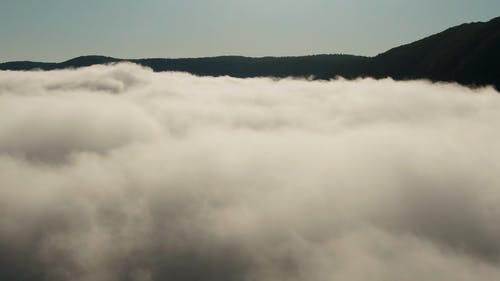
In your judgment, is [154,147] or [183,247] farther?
[154,147]

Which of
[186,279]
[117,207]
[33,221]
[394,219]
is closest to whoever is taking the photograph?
[186,279]

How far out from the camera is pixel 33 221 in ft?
288

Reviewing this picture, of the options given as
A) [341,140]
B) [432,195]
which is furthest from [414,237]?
[341,140]

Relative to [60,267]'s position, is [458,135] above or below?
above

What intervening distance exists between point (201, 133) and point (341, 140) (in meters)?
53.5

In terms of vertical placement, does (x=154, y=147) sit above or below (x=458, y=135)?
below

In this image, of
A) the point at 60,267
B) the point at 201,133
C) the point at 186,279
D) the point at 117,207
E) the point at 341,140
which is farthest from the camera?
the point at 201,133

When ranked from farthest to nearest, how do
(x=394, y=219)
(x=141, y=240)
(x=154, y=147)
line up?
(x=154, y=147), (x=394, y=219), (x=141, y=240)

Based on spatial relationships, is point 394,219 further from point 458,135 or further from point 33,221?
point 33,221

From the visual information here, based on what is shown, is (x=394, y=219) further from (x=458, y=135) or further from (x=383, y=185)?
(x=458, y=135)

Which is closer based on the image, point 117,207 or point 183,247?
point 183,247

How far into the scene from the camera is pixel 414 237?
250 ft

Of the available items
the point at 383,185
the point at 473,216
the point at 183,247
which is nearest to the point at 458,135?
the point at 383,185

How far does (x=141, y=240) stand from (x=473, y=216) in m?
51.8
